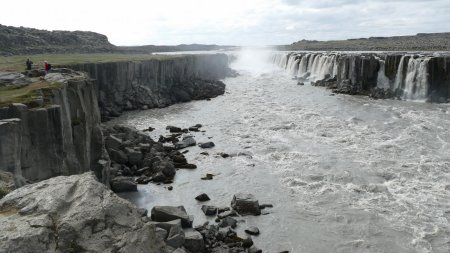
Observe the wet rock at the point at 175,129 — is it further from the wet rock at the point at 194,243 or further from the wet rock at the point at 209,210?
the wet rock at the point at 194,243

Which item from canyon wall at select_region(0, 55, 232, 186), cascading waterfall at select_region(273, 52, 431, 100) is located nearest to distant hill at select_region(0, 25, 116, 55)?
canyon wall at select_region(0, 55, 232, 186)

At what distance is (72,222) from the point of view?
25.3ft

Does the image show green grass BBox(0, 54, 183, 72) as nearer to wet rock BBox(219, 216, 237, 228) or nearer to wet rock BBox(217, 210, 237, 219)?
wet rock BBox(217, 210, 237, 219)

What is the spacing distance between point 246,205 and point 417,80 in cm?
4333

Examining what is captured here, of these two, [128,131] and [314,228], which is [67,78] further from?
[314,228]

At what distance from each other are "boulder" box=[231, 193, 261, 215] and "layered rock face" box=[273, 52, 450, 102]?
40.5 metres

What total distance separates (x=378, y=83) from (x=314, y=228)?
155 ft

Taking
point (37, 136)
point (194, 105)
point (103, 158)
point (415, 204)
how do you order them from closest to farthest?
1. point (37, 136)
2. point (415, 204)
3. point (103, 158)
4. point (194, 105)

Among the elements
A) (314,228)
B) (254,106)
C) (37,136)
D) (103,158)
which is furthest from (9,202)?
(254,106)

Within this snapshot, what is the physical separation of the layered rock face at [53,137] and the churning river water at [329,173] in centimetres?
415

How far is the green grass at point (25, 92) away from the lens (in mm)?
20406

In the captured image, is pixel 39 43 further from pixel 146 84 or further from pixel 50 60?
pixel 146 84

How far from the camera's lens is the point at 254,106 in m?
54.7

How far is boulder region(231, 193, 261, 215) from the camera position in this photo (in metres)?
21.9
